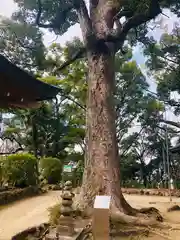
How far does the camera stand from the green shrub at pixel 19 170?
8787 mm

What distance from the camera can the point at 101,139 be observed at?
5.33 m

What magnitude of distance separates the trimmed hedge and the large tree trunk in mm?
2961

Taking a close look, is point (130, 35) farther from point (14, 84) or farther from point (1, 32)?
point (14, 84)

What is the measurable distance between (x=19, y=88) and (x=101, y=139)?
2305mm

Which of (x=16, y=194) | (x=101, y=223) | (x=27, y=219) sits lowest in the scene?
(x=27, y=219)

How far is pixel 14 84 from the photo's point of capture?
3.31 m

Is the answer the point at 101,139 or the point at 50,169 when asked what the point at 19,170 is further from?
the point at 101,139

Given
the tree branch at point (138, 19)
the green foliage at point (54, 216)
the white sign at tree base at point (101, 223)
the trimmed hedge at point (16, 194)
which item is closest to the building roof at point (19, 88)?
the white sign at tree base at point (101, 223)

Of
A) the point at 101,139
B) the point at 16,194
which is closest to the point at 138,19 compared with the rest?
the point at 101,139

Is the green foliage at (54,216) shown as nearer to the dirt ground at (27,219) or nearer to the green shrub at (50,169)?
the dirt ground at (27,219)

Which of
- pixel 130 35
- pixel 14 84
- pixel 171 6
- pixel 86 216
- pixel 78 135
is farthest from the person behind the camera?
pixel 78 135

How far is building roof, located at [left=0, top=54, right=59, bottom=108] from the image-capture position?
119 inches

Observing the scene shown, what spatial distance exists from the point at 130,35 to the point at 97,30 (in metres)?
3.26

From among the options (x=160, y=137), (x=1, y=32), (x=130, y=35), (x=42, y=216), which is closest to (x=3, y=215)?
(x=42, y=216)
